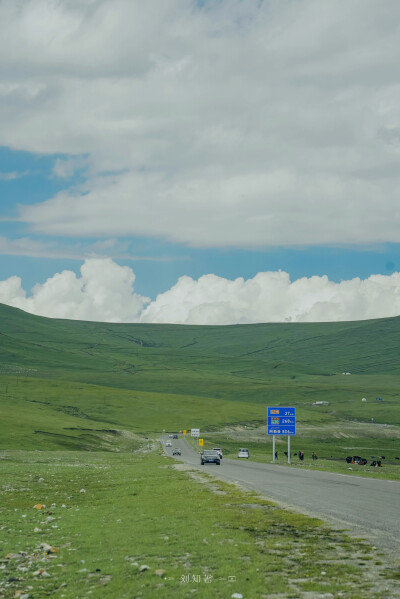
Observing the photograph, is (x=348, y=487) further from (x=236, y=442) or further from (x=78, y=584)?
(x=236, y=442)

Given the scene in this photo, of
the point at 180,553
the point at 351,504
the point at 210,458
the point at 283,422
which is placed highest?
the point at 283,422

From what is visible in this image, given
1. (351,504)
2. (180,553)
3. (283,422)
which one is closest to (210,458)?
(283,422)

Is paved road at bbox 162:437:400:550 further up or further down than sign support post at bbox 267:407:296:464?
further down

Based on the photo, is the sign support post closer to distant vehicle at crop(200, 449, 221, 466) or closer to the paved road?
distant vehicle at crop(200, 449, 221, 466)

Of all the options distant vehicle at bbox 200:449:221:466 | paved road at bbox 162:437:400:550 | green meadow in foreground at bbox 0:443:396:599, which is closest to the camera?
green meadow in foreground at bbox 0:443:396:599

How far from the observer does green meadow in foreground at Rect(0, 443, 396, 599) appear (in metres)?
12.8

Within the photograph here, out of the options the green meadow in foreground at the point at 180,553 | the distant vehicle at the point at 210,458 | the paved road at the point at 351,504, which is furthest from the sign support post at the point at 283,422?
the green meadow in foreground at the point at 180,553

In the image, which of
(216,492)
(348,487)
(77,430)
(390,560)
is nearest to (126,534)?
(390,560)

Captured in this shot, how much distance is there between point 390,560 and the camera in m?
14.6

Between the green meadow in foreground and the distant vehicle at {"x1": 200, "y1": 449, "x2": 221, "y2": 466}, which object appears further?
the distant vehicle at {"x1": 200, "y1": 449, "x2": 221, "y2": 466}

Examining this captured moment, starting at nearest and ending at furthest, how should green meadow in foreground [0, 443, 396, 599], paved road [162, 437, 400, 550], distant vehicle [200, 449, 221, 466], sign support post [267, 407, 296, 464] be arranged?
green meadow in foreground [0, 443, 396, 599], paved road [162, 437, 400, 550], distant vehicle [200, 449, 221, 466], sign support post [267, 407, 296, 464]

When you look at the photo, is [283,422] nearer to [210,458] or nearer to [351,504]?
[210,458]

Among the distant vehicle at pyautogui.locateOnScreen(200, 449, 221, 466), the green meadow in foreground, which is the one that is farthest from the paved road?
the distant vehicle at pyautogui.locateOnScreen(200, 449, 221, 466)

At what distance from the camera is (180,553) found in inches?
643
